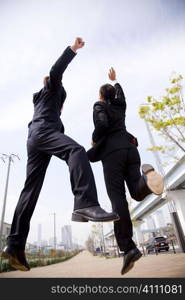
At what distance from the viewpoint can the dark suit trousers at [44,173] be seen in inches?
53.7

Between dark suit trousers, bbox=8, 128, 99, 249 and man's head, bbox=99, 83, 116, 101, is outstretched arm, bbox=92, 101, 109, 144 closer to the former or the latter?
man's head, bbox=99, 83, 116, 101

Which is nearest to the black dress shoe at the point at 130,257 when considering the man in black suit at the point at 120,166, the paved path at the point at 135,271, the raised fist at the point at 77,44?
the man in black suit at the point at 120,166

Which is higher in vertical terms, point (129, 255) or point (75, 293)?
point (129, 255)

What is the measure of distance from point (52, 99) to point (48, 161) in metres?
0.54

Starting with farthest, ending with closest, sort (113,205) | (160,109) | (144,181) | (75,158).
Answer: (160,109), (113,205), (144,181), (75,158)

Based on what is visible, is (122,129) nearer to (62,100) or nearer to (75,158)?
(62,100)

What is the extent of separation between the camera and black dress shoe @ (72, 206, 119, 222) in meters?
1.19

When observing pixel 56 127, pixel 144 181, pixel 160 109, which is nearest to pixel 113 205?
pixel 144 181

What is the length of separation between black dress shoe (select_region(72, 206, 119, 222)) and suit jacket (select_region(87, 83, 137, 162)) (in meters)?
0.80

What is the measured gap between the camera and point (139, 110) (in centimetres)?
746

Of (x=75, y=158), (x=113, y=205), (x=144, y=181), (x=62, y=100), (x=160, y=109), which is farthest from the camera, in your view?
(x=160, y=109)

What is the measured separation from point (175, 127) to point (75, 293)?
6228mm

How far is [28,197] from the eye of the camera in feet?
5.57

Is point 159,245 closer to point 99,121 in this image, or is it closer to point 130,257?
point 130,257
